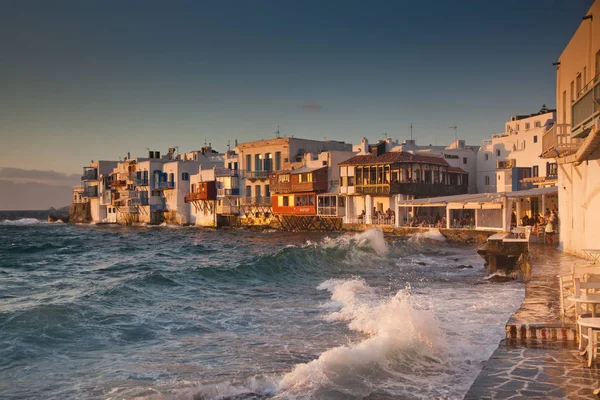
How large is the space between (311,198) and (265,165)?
36.3 feet

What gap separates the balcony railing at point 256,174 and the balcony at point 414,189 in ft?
55.1

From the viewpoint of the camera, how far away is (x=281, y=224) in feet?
208

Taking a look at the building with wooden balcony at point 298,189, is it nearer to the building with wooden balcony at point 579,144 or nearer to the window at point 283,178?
the window at point 283,178

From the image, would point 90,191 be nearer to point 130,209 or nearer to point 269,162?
point 130,209

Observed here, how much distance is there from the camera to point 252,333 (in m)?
13.4

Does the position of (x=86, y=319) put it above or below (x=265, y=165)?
below

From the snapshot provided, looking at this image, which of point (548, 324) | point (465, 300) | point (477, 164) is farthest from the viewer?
point (477, 164)

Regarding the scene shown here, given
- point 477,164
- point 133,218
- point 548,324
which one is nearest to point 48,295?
point 548,324

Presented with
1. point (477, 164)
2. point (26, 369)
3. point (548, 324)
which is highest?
point (477, 164)

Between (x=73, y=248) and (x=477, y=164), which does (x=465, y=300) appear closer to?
(x=73, y=248)

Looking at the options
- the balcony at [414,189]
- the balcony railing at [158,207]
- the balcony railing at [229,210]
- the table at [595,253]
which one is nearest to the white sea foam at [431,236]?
the balcony at [414,189]

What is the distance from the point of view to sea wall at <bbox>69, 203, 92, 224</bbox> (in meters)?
98.7

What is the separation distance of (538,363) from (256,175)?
61.0m

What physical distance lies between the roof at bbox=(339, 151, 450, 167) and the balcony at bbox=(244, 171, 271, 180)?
1418 centimetres
